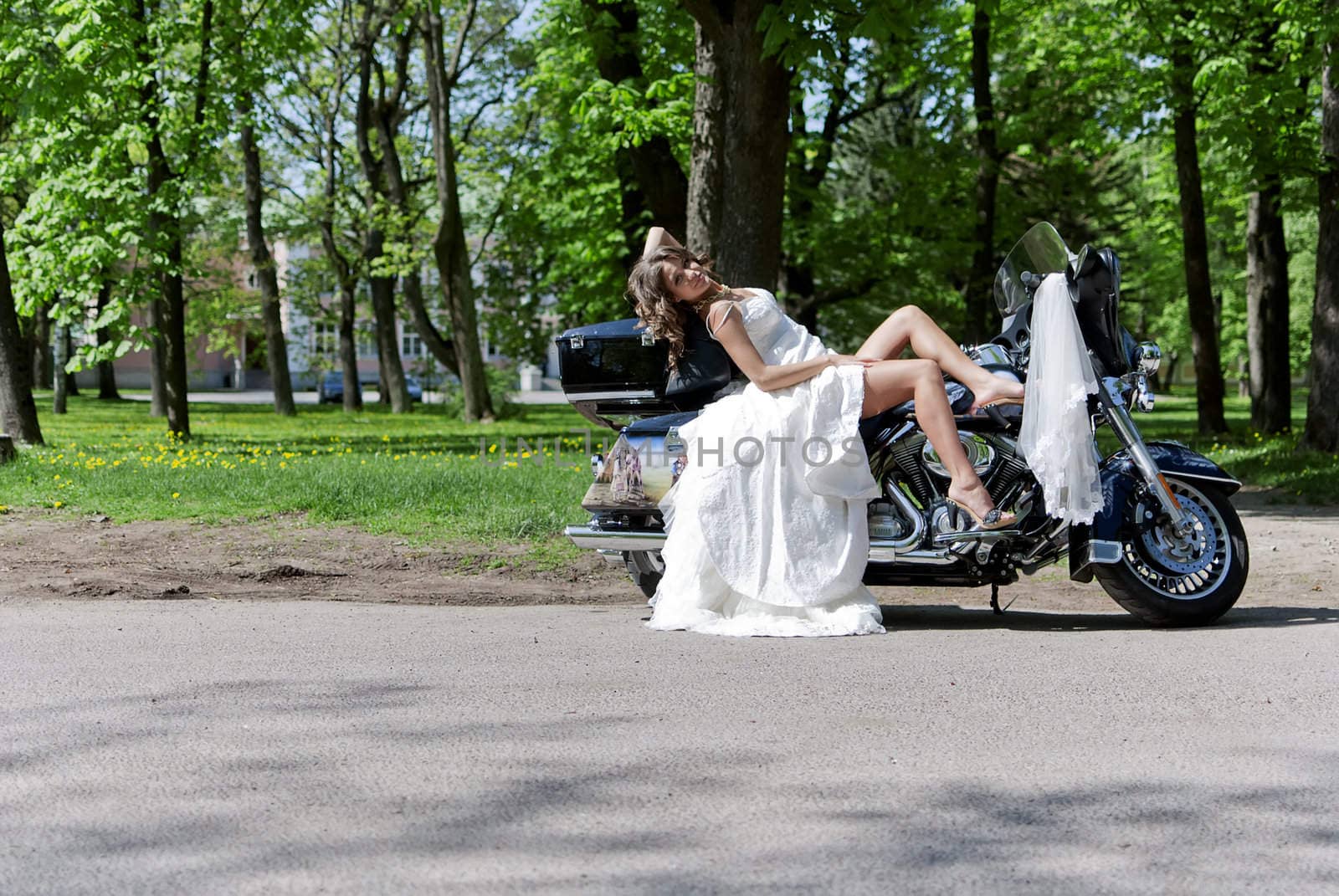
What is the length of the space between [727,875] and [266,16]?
66.0ft

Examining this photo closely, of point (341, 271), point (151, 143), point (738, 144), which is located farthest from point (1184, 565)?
point (341, 271)

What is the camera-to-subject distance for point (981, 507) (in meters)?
5.91

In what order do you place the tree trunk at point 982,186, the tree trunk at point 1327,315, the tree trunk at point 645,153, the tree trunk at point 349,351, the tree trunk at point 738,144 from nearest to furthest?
the tree trunk at point 738,144 < the tree trunk at point 1327,315 < the tree trunk at point 645,153 < the tree trunk at point 982,186 < the tree trunk at point 349,351

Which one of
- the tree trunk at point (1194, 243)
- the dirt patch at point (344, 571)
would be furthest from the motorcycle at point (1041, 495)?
the tree trunk at point (1194, 243)

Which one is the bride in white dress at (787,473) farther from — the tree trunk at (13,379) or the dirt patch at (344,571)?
the tree trunk at (13,379)

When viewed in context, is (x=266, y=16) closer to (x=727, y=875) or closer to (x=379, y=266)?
(x=379, y=266)

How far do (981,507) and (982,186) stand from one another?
72.5 ft

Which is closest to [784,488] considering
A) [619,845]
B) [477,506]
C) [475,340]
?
[619,845]

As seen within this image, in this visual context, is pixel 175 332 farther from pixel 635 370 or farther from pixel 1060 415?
pixel 1060 415

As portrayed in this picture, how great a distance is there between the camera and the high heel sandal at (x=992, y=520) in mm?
5906

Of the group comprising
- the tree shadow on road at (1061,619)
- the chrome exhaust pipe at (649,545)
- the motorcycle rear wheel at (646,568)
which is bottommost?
the tree shadow on road at (1061,619)

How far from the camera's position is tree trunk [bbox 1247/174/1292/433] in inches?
832

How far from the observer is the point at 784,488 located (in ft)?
19.9

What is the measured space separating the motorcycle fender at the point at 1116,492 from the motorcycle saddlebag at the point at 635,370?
5.87 feet
